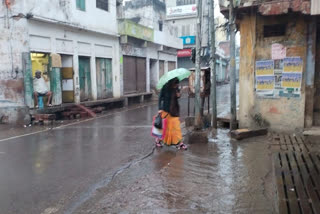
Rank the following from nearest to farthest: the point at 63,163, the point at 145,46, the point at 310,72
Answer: the point at 63,163 < the point at 310,72 < the point at 145,46

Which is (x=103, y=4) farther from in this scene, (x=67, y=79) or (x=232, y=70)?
(x=232, y=70)

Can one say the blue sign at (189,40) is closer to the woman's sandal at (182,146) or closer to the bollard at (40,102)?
the bollard at (40,102)

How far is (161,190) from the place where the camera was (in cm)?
448

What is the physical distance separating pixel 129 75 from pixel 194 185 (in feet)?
52.0

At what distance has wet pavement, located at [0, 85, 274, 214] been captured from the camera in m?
4.00

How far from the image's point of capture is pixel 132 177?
5.11 m

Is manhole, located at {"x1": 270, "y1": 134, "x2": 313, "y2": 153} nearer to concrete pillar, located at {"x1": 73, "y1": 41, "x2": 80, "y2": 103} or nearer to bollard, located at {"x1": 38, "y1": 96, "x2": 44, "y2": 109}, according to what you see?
bollard, located at {"x1": 38, "y1": 96, "x2": 44, "y2": 109}

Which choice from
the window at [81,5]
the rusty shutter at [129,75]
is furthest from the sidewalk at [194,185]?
the rusty shutter at [129,75]

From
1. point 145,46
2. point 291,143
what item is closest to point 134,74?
point 145,46

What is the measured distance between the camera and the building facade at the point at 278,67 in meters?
7.38

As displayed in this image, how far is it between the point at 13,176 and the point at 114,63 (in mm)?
13328

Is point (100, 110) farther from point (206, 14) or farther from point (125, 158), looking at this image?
point (125, 158)

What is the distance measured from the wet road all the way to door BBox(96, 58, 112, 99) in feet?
22.3

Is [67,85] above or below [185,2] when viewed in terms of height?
below
